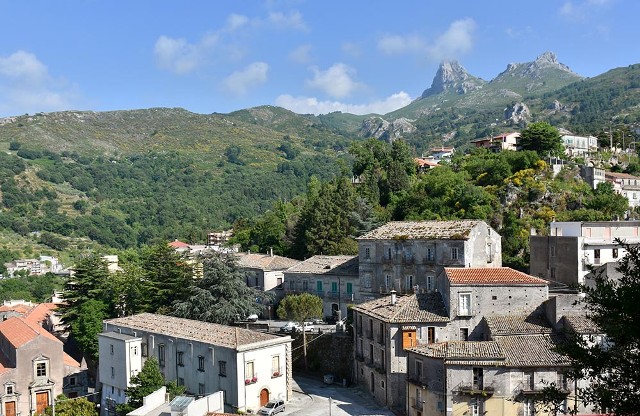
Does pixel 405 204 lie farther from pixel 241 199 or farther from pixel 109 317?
pixel 241 199

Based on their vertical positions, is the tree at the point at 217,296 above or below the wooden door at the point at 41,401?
above

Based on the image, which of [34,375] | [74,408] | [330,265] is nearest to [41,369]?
[34,375]

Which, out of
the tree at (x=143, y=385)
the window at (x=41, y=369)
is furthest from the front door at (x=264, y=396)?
the window at (x=41, y=369)

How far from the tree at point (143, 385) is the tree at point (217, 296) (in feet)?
31.0

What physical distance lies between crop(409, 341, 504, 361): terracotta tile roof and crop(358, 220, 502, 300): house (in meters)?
11.4

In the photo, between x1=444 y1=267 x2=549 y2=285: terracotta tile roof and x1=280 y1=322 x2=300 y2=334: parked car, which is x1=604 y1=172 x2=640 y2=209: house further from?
x1=280 y1=322 x2=300 y2=334: parked car

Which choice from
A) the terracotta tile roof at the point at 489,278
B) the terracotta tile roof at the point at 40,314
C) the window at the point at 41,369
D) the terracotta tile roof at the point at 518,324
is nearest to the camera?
the terracotta tile roof at the point at 518,324

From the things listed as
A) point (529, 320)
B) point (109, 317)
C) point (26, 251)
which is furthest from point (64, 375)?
point (26, 251)

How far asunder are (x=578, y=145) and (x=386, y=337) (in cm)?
7588

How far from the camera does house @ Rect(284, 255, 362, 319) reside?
2190 inches

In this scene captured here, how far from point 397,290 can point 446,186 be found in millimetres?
24243

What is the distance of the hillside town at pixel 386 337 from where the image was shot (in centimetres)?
3406

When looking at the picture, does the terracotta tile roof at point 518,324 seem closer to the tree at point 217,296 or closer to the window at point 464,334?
the window at point 464,334

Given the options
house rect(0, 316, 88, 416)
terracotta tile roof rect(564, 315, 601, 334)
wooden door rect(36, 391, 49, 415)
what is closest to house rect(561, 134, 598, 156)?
terracotta tile roof rect(564, 315, 601, 334)
